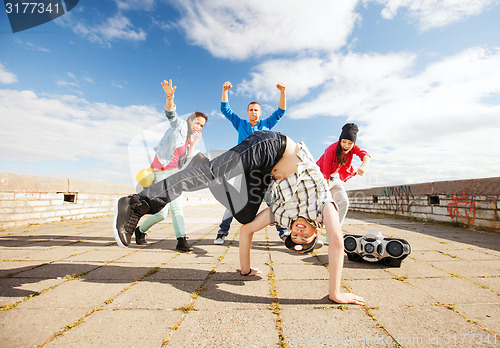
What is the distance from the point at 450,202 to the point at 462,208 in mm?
433

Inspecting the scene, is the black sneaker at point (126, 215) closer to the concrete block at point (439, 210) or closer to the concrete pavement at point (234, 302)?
the concrete pavement at point (234, 302)

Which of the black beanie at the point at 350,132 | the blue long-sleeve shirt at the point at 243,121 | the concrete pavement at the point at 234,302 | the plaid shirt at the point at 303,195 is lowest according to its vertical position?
the concrete pavement at the point at 234,302

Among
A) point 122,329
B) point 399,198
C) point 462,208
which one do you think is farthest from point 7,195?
point 399,198

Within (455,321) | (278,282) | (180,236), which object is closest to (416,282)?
(455,321)

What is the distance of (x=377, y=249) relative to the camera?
268 cm

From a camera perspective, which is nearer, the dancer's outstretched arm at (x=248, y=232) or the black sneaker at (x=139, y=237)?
the dancer's outstretched arm at (x=248, y=232)

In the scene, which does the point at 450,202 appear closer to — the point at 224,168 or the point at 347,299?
the point at 347,299

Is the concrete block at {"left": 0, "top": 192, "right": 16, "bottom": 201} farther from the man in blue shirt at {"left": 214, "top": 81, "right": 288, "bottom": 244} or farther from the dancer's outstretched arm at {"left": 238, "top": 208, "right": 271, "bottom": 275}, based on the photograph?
the dancer's outstretched arm at {"left": 238, "top": 208, "right": 271, "bottom": 275}

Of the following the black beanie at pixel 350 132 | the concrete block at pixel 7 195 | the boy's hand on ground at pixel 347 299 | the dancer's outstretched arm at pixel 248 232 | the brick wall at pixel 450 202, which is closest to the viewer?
the boy's hand on ground at pixel 347 299

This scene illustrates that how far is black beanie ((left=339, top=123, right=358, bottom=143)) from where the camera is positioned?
10.7 feet

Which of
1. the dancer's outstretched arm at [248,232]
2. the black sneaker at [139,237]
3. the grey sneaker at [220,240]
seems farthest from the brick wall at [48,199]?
the dancer's outstretched arm at [248,232]

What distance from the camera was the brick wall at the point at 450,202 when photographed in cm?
538

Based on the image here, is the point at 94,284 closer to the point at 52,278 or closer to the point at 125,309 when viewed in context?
the point at 52,278

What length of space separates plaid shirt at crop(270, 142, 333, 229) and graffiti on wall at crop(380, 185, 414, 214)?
7.91m
